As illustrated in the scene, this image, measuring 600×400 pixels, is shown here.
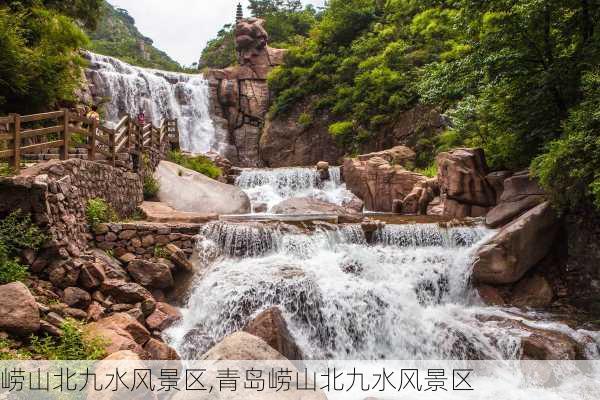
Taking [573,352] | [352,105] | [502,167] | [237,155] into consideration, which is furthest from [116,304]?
[237,155]

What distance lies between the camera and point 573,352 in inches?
264

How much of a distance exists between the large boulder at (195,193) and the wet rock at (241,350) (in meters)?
9.02

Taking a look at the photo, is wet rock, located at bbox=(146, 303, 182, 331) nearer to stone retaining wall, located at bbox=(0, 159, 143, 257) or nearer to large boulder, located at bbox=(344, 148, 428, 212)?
stone retaining wall, located at bbox=(0, 159, 143, 257)

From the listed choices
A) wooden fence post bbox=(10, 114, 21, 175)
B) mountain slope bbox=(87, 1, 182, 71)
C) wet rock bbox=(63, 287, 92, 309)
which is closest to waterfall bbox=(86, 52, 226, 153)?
mountain slope bbox=(87, 1, 182, 71)

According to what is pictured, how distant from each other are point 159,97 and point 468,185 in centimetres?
1971

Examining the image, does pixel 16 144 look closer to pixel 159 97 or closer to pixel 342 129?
pixel 342 129

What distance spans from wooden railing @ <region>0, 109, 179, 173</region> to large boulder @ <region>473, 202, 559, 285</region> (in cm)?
928

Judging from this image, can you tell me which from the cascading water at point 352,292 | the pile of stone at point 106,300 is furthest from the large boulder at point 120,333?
the cascading water at point 352,292

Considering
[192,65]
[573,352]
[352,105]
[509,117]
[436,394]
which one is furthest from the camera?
[192,65]

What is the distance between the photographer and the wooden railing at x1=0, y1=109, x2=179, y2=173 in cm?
760

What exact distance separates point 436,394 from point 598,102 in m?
6.07

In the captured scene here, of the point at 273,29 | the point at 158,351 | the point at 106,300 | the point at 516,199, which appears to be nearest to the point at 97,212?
the point at 106,300

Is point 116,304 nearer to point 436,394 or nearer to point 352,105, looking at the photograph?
point 436,394

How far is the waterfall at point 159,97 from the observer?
76.4 ft
